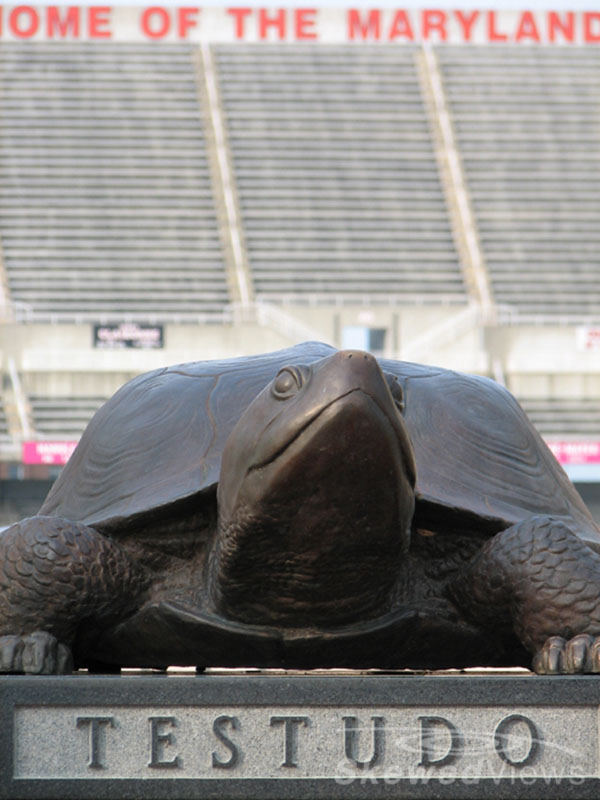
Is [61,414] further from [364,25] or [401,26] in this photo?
[401,26]

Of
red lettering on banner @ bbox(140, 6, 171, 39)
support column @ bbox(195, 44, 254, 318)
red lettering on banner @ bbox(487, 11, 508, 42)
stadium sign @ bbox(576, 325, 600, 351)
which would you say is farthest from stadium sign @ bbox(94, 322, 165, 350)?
red lettering on banner @ bbox(487, 11, 508, 42)

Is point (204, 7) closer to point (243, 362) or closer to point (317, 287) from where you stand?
point (317, 287)

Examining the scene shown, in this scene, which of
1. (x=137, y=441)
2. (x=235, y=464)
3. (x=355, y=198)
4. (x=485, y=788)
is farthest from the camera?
(x=355, y=198)

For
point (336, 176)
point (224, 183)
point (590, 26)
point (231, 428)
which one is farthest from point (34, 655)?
point (590, 26)

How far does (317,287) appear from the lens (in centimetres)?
2945

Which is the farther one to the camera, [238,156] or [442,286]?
[238,156]

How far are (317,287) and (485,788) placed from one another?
27.1m

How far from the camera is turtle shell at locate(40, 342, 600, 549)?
330cm

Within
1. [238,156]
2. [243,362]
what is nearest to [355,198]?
[238,156]

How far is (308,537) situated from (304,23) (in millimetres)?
36620

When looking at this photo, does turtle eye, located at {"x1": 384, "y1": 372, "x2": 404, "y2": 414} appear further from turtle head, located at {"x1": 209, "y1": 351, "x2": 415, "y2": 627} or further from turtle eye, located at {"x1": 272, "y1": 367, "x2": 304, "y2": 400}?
turtle eye, located at {"x1": 272, "y1": 367, "x2": 304, "y2": 400}

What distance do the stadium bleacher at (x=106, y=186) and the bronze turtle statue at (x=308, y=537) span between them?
2372 centimetres

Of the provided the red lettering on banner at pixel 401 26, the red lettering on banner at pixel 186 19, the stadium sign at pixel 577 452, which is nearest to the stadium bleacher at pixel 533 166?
the red lettering on banner at pixel 401 26

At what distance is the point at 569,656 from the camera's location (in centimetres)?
297
